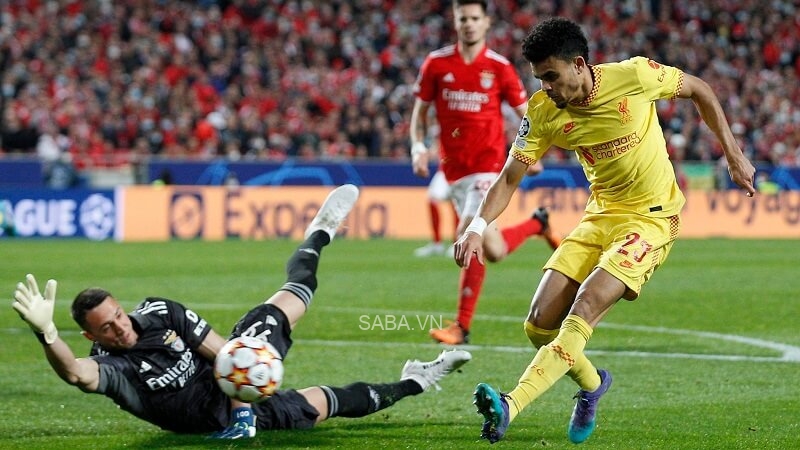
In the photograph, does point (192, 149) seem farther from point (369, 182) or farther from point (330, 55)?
point (330, 55)

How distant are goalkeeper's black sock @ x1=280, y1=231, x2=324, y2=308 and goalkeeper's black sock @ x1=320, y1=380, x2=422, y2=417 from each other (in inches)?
24.3

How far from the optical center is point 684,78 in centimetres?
643

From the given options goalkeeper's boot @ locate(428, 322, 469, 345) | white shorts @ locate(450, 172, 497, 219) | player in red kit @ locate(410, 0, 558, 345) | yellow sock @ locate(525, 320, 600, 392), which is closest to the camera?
yellow sock @ locate(525, 320, 600, 392)

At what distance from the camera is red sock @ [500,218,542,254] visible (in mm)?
10250

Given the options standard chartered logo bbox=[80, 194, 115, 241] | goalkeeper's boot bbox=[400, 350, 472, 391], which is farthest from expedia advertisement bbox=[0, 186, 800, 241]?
goalkeeper's boot bbox=[400, 350, 472, 391]

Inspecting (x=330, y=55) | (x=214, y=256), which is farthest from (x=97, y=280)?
(x=330, y=55)

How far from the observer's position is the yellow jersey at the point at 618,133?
6.28m

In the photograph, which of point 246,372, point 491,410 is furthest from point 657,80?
point 246,372

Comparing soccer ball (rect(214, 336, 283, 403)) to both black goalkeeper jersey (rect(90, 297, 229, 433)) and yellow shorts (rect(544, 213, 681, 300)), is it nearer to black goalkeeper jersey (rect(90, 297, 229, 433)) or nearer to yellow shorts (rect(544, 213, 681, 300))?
black goalkeeper jersey (rect(90, 297, 229, 433))

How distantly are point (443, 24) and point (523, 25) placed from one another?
232 centimetres

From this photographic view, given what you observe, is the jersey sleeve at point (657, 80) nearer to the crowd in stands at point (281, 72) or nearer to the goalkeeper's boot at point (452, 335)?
the goalkeeper's boot at point (452, 335)

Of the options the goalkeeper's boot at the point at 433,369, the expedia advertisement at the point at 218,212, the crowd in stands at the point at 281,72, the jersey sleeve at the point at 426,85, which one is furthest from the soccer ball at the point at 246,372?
the crowd in stands at the point at 281,72

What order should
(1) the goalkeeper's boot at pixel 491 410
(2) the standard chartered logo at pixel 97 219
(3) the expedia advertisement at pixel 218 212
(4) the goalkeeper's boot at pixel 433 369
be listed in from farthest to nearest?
(2) the standard chartered logo at pixel 97 219, (3) the expedia advertisement at pixel 218 212, (4) the goalkeeper's boot at pixel 433 369, (1) the goalkeeper's boot at pixel 491 410

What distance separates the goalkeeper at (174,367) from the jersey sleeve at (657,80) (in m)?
1.79
